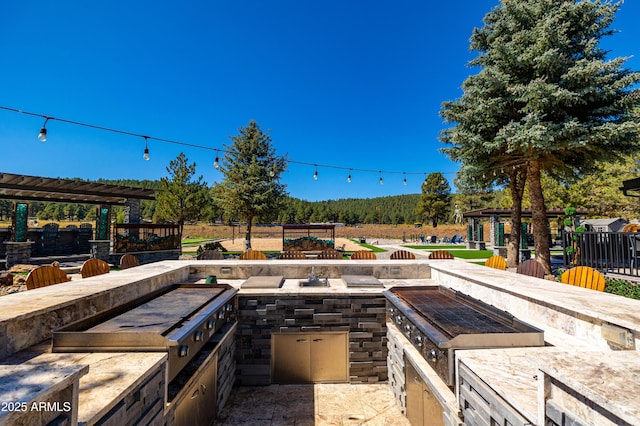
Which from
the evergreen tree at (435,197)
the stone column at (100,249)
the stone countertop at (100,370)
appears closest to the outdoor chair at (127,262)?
the stone countertop at (100,370)

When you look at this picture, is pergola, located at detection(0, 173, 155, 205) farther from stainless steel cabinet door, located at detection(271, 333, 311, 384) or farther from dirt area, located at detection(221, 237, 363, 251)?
stainless steel cabinet door, located at detection(271, 333, 311, 384)

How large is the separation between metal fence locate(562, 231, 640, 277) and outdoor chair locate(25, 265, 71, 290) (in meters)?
11.4

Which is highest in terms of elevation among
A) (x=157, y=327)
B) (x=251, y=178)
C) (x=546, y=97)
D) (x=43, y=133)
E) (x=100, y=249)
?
(x=546, y=97)

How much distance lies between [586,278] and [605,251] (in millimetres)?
4494

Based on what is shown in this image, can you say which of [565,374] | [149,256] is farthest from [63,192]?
[565,374]

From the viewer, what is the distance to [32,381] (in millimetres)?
1275

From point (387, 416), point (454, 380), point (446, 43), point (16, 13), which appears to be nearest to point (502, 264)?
point (387, 416)

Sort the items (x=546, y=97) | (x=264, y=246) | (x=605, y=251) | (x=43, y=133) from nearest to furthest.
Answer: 1. (x=605, y=251)
2. (x=43, y=133)
3. (x=546, y=97)
4. (x=264, y=246)

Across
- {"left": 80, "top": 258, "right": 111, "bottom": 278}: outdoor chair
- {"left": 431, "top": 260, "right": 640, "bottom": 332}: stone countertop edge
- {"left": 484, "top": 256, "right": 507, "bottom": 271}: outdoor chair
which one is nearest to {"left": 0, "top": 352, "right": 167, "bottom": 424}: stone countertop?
{"left": 80, "top": 258, "right": 111, "bottom": 278}: outdoor chair

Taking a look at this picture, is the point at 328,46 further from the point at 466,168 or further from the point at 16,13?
the point at 16,13

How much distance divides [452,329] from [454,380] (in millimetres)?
429

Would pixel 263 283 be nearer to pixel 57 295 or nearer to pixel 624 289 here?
pixel 57 295

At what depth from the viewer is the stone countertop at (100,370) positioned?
157 cm

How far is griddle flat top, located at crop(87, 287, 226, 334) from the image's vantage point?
8.70ft
